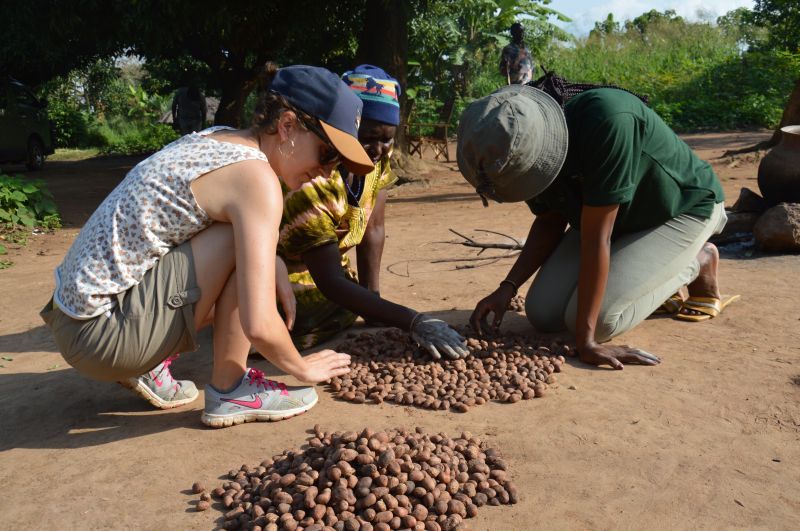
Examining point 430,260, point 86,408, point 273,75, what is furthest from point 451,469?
point 430,260

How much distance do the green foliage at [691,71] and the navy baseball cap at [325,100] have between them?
14588 mm

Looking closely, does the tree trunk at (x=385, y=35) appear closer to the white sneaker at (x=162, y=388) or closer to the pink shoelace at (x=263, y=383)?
the white sneaker at (x=162, y=388)

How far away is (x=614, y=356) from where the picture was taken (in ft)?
10.0

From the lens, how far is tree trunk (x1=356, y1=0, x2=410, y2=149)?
9266 millimetres

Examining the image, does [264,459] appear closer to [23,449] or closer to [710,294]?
[23,449]

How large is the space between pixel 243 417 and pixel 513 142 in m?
1.34

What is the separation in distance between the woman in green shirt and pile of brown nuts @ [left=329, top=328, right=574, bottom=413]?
170 mm

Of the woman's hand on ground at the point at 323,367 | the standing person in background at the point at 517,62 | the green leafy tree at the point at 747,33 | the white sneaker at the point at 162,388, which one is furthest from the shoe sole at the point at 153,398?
the green leafy tree at the point at 747,33

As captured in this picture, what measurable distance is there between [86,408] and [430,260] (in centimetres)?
283

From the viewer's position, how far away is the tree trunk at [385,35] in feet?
30.4

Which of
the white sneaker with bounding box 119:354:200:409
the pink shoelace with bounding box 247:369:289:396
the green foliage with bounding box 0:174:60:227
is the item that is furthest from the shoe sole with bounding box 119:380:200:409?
the green foliage with bounding box 0:174:60:227

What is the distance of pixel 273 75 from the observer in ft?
7.61

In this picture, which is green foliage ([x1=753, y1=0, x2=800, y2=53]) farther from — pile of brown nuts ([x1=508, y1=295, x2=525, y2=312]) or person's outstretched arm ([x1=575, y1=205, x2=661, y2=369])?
person's outstretched arm ([x1=575, y1=205, x2=661, y2=369])

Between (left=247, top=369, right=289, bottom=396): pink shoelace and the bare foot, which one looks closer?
(left=247, top=369, right=289, bottom=396): pink shoelace
